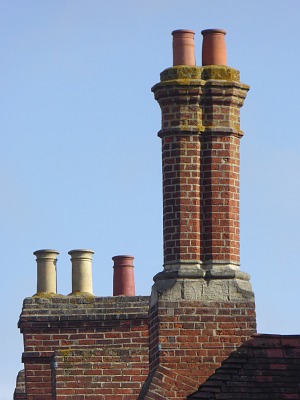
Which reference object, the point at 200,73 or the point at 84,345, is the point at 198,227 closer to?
the point at 200,73

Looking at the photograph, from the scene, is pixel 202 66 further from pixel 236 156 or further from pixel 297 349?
pixel 297 349

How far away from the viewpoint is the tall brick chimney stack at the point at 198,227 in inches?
721

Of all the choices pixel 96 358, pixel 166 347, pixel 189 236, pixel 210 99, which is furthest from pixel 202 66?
pixel 96 358

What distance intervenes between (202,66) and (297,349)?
3207 mm

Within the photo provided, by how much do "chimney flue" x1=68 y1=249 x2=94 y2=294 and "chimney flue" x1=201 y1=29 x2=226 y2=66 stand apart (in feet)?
18.1

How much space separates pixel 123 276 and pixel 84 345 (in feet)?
7.22

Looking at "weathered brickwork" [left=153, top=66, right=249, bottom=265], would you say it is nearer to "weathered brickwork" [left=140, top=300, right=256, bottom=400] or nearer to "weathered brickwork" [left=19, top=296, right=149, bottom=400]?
"weathered brickwork" [left=140, top=300, right=256, bottom=400]

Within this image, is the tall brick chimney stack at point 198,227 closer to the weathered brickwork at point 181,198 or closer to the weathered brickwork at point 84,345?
the weathered brickwork at point 181,198

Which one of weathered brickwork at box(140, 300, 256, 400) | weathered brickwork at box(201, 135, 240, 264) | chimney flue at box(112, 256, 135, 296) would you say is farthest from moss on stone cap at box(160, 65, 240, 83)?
chimney flue at box(112, 256, 135, 296)

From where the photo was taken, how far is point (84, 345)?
2277 cm

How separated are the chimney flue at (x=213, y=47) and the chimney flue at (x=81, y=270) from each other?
551 centimetres

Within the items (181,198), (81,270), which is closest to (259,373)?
(181,198)

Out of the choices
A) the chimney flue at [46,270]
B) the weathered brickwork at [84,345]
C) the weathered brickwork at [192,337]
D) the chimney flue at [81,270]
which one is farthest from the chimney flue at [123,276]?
the weathered brickwork at [192,337]

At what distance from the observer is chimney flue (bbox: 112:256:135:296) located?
80.8 ft
